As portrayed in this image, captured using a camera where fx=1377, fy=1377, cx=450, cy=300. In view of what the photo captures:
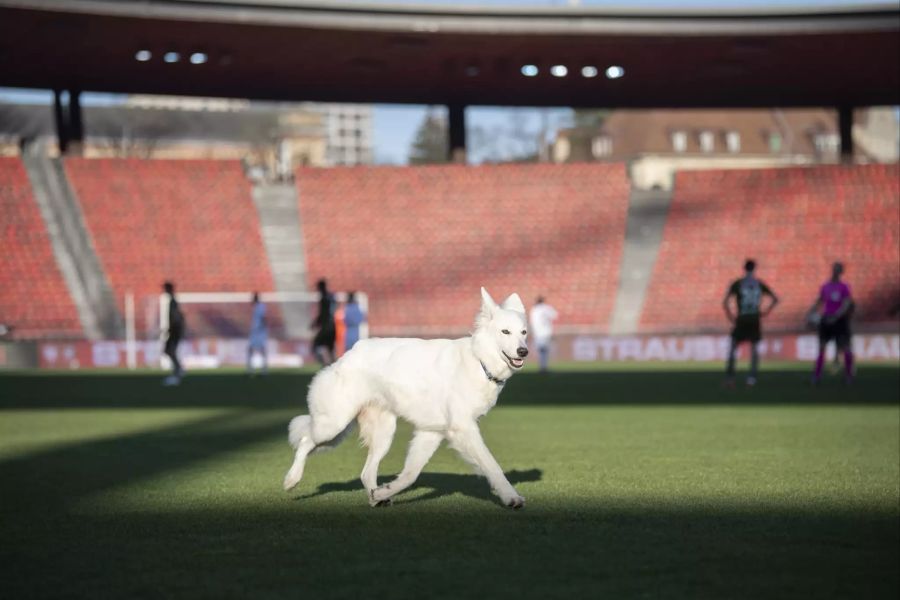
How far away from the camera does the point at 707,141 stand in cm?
11981

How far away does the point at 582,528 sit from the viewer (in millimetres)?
8734

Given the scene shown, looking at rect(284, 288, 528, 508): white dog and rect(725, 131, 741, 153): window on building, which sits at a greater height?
rect(725, 131, 741, 153): window on building

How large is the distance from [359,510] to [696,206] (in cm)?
3863

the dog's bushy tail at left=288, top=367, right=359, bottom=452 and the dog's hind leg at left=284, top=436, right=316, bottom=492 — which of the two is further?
the dog's hind leg at left=284, top=436, right=316, bottom=492

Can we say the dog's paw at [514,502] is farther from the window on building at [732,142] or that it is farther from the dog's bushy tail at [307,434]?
the window on building at [732,142]

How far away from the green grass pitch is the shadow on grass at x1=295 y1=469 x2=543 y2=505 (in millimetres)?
41

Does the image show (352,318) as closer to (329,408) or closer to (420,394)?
(329,408)

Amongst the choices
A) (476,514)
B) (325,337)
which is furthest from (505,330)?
(325,337)

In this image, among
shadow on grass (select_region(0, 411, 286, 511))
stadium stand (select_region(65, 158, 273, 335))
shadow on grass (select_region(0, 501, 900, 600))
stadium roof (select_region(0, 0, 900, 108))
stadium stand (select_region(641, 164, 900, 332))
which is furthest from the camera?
stadium stand (select_region(65, 158, 273, 335))

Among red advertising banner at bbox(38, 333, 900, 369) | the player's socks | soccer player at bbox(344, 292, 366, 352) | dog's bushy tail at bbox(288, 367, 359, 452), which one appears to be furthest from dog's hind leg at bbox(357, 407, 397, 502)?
red advertising banner at bbox(38, 333, 900, 369)

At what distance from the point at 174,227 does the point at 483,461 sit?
37514mm

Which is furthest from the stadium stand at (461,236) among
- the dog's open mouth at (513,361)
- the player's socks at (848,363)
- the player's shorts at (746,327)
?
the dog's open mouth at (513,361)

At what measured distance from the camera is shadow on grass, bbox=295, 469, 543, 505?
10.6 meters

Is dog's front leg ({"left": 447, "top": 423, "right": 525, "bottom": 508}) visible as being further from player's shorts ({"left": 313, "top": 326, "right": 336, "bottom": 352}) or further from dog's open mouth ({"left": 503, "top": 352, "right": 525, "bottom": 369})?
player's shorts ({"left": 313, "top": 326, "right": 336, "bottom": 352})
